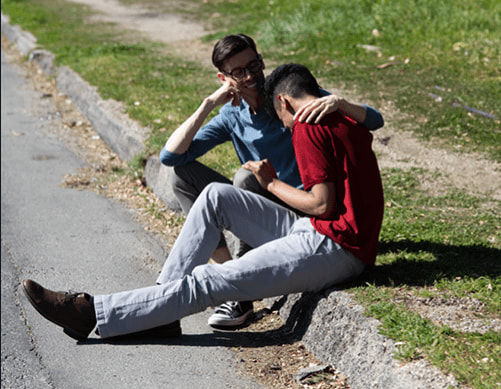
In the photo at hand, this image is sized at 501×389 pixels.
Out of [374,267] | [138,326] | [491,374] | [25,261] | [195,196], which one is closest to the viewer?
[491,374]

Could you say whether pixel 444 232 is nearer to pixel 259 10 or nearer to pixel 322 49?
pixel 322 49

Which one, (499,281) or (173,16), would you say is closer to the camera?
(499,281)

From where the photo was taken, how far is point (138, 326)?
336cm

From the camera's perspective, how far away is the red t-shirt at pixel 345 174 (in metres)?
3.14

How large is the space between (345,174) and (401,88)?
176 inches

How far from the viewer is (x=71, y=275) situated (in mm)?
4465

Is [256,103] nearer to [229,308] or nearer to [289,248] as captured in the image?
[289,248]

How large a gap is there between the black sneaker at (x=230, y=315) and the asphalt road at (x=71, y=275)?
7 cm

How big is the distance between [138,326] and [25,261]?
169 cm

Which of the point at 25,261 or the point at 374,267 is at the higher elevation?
the point at 374,267

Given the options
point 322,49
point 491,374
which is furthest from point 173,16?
point 491,374

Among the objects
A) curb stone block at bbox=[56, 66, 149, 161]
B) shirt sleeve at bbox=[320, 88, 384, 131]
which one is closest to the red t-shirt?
shirt sleeve at bbox=[320, 88, 384, 131]

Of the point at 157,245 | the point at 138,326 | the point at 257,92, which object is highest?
the point at 257,92

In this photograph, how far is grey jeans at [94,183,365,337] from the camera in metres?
3.24
